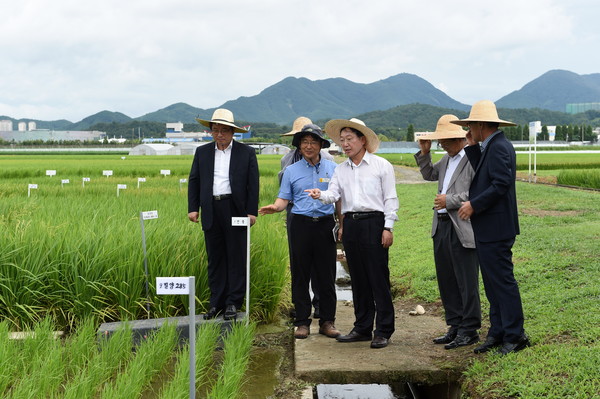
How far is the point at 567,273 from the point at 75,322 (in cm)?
472

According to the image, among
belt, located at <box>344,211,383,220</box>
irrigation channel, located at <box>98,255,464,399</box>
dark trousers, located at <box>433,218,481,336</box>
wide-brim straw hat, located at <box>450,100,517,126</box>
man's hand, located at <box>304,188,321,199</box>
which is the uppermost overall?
wide-brim straw hat, located at <box>450,100,517,126</box>

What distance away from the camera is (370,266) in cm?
494

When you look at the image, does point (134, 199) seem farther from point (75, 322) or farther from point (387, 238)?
point (387, 238)

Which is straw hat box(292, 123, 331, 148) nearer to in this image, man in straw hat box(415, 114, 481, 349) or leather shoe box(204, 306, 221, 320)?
man in straw hat box(415, 114, 481, 349)

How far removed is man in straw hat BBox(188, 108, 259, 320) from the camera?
213 inches

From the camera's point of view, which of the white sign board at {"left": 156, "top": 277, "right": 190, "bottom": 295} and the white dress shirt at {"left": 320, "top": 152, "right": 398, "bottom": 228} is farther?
the white dress shirt at {"left": 320, "top": 152, "right": 398, "bottom": 228}

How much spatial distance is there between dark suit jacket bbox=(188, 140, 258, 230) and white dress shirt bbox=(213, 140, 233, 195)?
0.12 feet

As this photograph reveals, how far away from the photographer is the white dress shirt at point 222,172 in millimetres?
5438

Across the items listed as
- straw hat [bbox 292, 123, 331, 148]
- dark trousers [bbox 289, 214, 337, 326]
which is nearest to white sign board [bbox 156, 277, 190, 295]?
dark trousers [bbox 289, 214, 337, 326]

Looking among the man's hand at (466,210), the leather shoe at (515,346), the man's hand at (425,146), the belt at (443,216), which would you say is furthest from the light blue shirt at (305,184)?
the leather shoe at (515,346)

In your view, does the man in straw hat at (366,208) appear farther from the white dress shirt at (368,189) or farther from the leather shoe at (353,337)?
the leather shoe at (353,337)

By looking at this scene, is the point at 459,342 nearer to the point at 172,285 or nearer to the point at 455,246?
the point at 455,246

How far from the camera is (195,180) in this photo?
220 inches

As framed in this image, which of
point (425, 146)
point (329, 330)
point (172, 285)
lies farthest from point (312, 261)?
→ point (172, 285)
